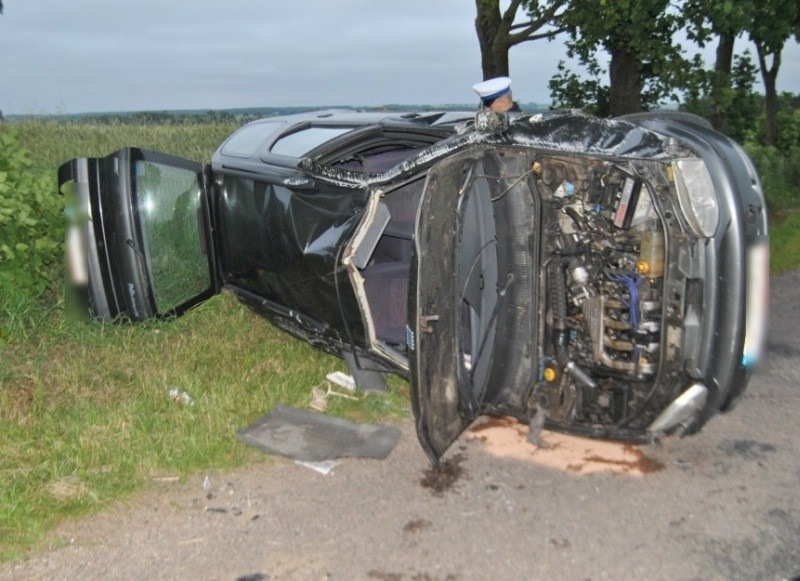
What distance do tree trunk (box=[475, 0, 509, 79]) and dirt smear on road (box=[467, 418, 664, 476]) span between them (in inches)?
283

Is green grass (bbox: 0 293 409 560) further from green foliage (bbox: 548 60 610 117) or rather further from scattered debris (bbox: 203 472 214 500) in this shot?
green foliage (bbox: 548 60 610 117)

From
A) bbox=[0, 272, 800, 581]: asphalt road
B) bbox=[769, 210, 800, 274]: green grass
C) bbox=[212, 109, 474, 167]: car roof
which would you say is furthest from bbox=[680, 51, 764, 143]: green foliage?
bbox=[0, 272, 800, 581]: asphalt road

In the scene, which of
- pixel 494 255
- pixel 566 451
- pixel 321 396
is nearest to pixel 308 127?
pixel 321 396

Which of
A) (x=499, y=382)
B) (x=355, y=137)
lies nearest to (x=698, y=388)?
(x=499, y=382)

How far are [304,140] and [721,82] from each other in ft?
22.5

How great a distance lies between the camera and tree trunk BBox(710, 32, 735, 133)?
10828 millimetres

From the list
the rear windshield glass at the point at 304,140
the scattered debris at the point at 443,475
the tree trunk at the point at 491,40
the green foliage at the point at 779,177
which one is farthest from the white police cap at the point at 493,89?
the green foliage at the point at 779,177

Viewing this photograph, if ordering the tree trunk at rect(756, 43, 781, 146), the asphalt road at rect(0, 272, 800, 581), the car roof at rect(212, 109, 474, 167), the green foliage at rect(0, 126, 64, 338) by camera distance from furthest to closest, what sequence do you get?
the tree trunk at rect(756, 43, 781, 146) < the green foliage at rect(0, 126, 64, 338) < the car roof at rect(212, 109, 474, 167) < the asphalt road at rect(0, 272, 800, 581)

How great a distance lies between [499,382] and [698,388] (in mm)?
1227

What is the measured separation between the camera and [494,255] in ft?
16.3

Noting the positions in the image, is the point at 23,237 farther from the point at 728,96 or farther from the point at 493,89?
the point at 728,96

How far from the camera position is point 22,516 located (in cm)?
432

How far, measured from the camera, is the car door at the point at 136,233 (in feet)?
20.4

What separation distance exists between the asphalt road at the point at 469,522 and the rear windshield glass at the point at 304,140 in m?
2.19
